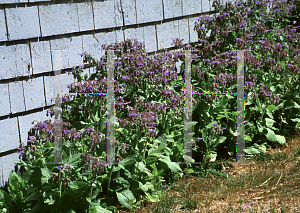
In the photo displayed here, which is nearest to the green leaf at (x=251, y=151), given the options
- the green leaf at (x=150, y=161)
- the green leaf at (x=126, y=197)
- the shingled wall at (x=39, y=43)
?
the green leaf at (x=150, y=161)

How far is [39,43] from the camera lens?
3457mm

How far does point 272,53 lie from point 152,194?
2.55 metres

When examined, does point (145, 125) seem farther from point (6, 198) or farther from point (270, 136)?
point (270, 136)

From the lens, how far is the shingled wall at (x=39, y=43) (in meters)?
3.23

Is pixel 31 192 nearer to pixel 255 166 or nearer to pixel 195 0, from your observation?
pixel 255 166

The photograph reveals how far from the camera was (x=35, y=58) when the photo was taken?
3.44 meters

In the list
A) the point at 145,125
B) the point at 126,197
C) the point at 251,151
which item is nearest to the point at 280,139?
the point at 251,151

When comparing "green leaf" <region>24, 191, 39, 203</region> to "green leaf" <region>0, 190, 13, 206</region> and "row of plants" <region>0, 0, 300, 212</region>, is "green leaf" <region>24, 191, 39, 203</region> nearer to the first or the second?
"row of plants" <region>0, 0, 300, 212</region>

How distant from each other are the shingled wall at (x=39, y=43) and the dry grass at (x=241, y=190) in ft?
4.10

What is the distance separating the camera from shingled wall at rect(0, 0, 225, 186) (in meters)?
3.23

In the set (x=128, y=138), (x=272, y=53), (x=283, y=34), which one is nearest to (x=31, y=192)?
(x=128, y=138)

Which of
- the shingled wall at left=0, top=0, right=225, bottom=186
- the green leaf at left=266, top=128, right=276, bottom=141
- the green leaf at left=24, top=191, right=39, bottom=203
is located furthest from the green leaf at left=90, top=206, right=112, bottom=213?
the green leaf at left=266, top=128, right=276, bottom=141

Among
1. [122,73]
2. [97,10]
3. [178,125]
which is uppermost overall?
[97,10]

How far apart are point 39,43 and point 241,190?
238cm
